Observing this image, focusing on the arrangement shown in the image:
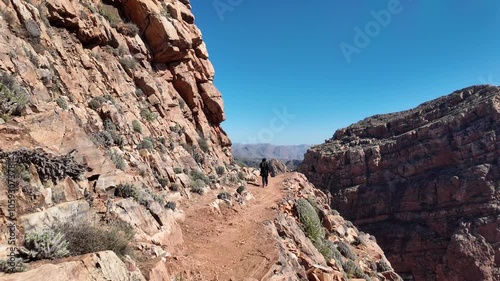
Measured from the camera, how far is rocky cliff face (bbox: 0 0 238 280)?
6.86m

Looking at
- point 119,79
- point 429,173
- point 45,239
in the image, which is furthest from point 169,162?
point 429,173

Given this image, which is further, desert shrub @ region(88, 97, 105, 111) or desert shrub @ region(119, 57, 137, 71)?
desert shrub @ region(119, 57, 137, 71)

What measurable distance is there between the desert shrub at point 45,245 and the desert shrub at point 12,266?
1.35ft

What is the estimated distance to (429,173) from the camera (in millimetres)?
56938

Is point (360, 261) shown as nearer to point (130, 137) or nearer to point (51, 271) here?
point (130, 137)

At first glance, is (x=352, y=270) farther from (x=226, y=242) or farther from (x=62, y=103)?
(x=62, y=103)

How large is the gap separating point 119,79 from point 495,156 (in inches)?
2292

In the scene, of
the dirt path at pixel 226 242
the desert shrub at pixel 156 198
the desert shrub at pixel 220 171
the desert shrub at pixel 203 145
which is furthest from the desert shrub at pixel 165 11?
the desert shrub at pixel 156 198

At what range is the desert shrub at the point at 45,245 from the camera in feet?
16.5

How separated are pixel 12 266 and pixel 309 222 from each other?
12.4m

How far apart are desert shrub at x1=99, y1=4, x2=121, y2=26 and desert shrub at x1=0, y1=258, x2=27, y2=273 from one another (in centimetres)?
1869

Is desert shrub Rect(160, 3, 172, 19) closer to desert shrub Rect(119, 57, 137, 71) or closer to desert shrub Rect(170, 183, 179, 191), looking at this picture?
desert shrub Rect(119, 57, 137, 71)

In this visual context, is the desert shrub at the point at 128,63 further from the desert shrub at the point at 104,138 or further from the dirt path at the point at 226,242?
the dirt path at the point at 226,242

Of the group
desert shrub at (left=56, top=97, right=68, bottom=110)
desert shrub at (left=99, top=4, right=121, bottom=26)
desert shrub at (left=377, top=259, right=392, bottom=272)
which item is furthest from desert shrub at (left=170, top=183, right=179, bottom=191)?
desert shrub at (left=377, top=259, right=392, bottom=272)
